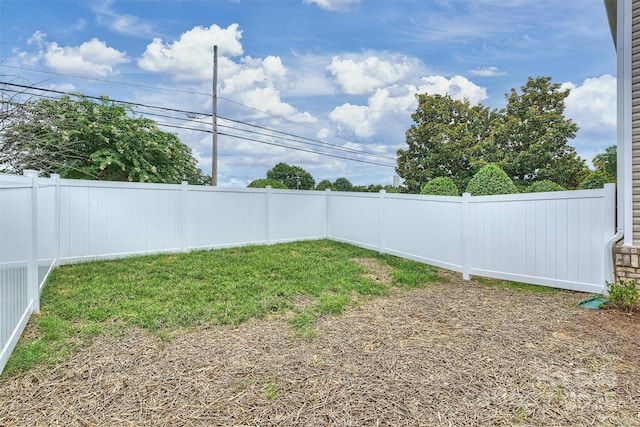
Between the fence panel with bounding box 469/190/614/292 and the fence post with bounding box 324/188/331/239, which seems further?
the fence post with bounding box 324/188/331/239

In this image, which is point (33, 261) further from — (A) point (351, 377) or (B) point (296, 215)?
(B) point (296, 215)

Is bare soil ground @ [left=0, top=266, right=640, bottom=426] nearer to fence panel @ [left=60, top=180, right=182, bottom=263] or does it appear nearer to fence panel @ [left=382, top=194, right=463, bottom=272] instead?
fence panel @ [left=382, top=194, right=463, bottom=272]

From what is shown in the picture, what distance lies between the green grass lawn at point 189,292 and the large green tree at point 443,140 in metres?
10.2

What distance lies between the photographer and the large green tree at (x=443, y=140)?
15.3 m

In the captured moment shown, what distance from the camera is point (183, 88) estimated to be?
512 inches

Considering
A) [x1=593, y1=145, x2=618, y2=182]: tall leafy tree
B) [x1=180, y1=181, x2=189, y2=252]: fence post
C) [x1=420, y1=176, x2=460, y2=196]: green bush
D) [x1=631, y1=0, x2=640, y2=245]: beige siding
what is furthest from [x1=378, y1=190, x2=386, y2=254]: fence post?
[x1=593, y1=145, x2=618, y2=182]: tall leafy tree

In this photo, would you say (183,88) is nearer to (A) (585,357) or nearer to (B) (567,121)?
(A) (585,357)

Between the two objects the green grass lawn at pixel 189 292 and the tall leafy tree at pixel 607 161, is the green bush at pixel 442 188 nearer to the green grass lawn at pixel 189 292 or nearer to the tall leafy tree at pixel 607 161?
the green grass lawn at pixel 189 292

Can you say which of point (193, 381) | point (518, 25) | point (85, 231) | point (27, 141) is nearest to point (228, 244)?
point (85, 231)

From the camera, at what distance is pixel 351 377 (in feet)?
7.72

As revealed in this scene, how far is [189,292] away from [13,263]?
1890 mm

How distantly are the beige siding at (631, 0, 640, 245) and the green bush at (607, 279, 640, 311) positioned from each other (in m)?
0.58

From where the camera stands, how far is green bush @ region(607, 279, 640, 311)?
369 cm

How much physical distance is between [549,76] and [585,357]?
1558 centimetres
